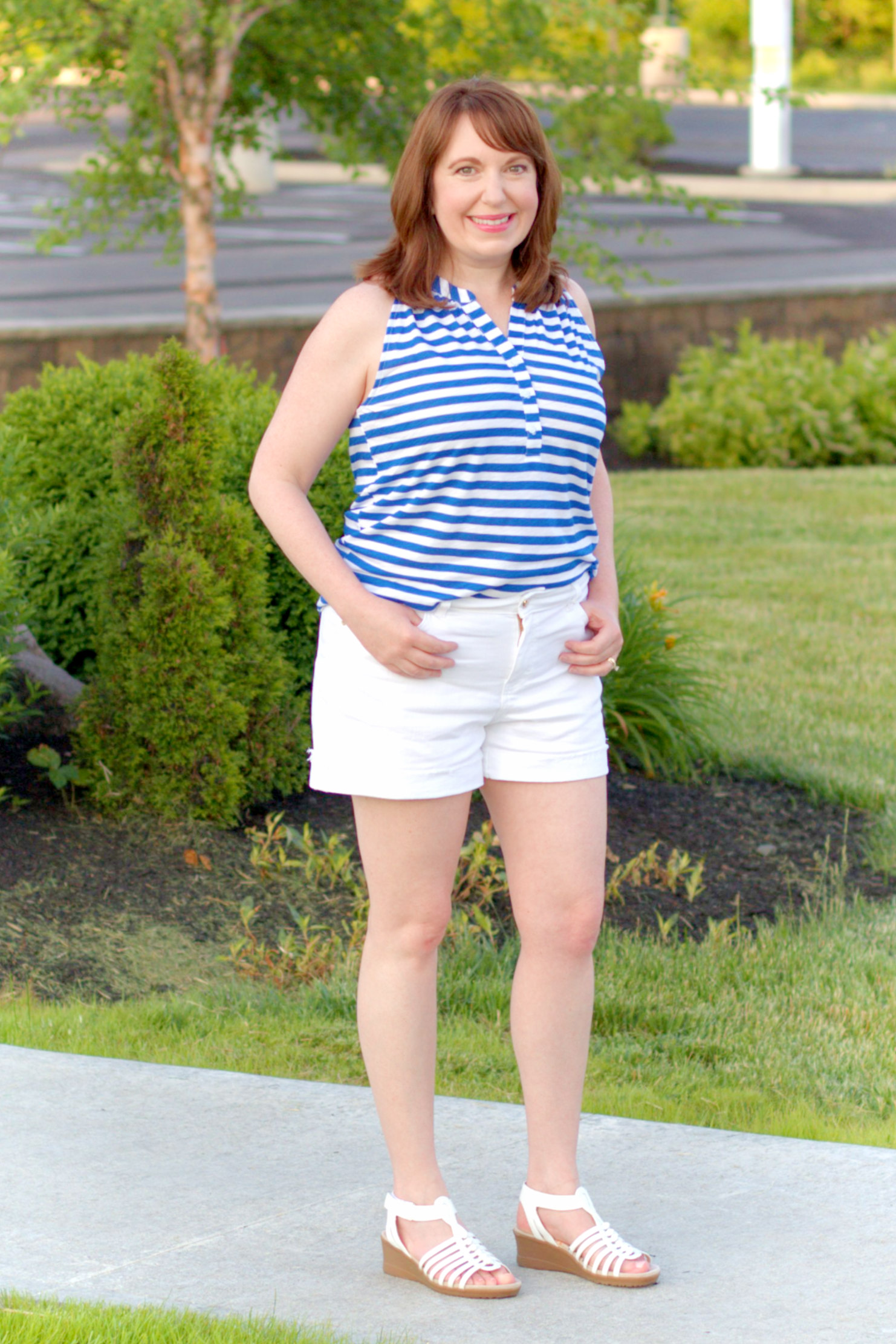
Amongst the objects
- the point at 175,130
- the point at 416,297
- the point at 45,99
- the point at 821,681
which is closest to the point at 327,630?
the point at 416,297

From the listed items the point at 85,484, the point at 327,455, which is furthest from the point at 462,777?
the point at 85,484

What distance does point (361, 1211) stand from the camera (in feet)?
9.43

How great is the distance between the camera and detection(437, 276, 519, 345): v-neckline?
101 inches

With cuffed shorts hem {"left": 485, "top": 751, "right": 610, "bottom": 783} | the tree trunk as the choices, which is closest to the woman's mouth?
cuffed shorts hem {"left": 485, "top": 751, "right": 610, "bottom": 783}

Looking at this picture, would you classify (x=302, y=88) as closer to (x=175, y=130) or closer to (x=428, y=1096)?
(x=175, y=130)

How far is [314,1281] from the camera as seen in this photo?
104 inches

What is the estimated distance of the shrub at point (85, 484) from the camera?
16.7ft

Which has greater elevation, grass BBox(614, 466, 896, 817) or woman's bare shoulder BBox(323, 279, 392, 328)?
woman's bare shoulder BBox(323, 279, 392, 328)

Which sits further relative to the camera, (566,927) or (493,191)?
(566,927)

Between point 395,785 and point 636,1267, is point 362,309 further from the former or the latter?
point 636,1267

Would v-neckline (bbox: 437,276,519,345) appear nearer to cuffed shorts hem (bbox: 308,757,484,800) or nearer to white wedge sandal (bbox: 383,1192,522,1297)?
cuffed shorts hem (bbox: 308,757,484,800)

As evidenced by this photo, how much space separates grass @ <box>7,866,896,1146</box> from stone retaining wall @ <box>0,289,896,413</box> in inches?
269

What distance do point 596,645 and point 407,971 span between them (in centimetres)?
57

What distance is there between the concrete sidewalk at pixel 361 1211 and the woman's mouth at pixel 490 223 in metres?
1.57
